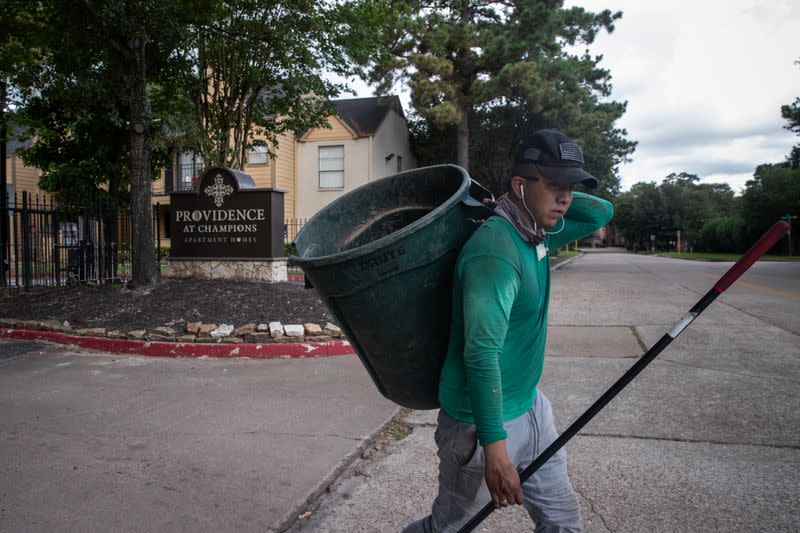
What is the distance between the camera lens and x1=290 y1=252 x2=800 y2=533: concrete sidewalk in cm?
311

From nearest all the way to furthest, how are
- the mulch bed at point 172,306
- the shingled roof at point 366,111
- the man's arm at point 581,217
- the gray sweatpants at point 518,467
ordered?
the gray sweatpants at point 518,467, the man's arm at point 581,217, the mulch bed at point 172,306, the shingled roof at point 366,111

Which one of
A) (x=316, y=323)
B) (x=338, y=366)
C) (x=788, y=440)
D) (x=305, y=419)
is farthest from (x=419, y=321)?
(x=316, y=323)

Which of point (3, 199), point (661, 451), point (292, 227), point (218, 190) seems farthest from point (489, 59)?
point (661, 451)

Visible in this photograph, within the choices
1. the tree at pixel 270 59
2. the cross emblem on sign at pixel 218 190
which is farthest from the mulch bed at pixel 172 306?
the tree at pixel 270 59

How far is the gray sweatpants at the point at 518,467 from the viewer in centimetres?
194

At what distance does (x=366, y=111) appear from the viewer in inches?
1096

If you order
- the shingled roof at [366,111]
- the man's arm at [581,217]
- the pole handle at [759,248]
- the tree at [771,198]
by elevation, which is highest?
the shingled roof at [366,111]

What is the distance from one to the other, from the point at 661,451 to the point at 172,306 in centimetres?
701

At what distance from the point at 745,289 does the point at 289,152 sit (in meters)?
19.0

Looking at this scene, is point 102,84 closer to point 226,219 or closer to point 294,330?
point 226,219

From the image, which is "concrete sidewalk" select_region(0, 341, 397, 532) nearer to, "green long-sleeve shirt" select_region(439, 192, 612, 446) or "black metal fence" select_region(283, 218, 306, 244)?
"green long-sleeve shirt" select_region(439, 192, 612, 446)

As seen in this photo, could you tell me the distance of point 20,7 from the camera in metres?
11.1

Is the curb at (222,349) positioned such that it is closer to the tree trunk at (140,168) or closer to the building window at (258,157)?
the tree trunk at (140,168)

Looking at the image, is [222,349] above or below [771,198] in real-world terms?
below
